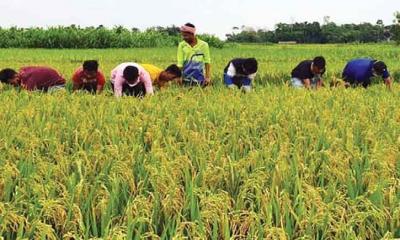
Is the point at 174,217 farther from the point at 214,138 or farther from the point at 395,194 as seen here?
the point at 214,138

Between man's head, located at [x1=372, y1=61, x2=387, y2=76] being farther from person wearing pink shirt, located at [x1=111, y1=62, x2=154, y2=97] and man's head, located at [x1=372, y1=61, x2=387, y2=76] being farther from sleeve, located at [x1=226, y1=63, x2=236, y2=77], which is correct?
person wearing pink shirt, located at [x1=111, y1=62, x2=154, y2=97]

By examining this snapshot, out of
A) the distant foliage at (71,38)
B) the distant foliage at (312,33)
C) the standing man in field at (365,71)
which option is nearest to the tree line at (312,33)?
the distant foliage at (312,33)

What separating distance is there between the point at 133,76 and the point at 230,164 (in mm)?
3926

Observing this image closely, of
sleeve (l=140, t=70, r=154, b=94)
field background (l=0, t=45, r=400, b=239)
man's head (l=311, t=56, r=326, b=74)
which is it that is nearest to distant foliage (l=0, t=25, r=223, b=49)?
man's head (l=311, t=56, r=326, b=74)

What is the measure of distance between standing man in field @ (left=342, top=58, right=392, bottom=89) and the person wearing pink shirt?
3.09m

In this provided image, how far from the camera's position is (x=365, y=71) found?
8.30 meters

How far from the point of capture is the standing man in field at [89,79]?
7.02 m

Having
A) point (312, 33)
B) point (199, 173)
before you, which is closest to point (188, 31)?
point (199, 173)

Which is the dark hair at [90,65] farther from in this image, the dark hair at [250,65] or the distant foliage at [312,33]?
the distant foliage at [312,33]

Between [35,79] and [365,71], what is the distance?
179 inches

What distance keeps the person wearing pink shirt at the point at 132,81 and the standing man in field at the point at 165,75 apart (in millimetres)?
464

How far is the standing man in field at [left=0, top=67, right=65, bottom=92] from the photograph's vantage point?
23.5ft

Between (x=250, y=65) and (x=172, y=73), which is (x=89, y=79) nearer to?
(x=172, y=73)

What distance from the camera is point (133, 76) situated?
21.9 ft
